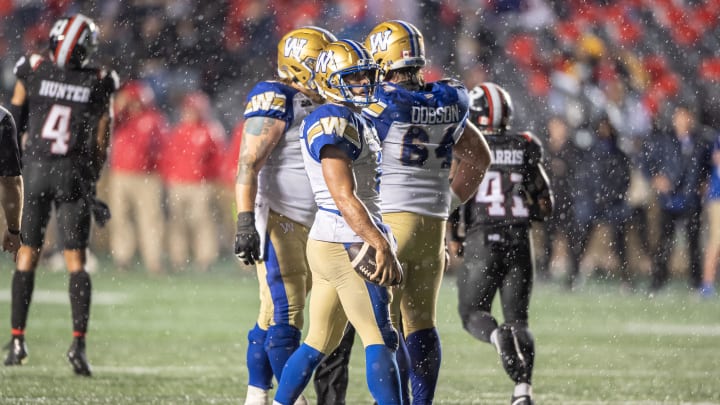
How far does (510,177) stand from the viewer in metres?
7.06

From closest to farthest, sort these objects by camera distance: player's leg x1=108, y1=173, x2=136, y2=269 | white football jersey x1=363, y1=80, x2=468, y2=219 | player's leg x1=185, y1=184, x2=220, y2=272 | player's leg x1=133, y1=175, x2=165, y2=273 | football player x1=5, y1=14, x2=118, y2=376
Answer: white football jersey x1=363, y1=80, x2=468, y2=219, football player x1=5, y1=14, x2=118, y2=376, player's leg x1=133, y1=175, x2=165, y2=273, player's leg x1=108, y1=173, x2=136, y2=269, player's leg x1=185, y1=184, x2=220, y2=272

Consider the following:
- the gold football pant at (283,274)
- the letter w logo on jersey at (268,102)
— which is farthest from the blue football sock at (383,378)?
the letter w logo on jersey at (268,102)

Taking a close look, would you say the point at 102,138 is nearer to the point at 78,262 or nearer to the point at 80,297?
the point at 78,262

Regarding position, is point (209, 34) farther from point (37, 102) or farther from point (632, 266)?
point (37, 102)

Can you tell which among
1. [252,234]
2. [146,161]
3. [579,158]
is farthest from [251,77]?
[252,234]

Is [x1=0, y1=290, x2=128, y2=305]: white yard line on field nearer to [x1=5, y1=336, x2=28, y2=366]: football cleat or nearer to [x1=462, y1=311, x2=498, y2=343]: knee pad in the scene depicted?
[x1=5, y1=336, x2=28, y2=366]: football cleat

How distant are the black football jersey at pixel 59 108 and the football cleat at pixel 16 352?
1.03 m

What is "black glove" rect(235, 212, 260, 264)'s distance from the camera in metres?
5.65

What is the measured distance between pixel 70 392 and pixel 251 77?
10.2 meters

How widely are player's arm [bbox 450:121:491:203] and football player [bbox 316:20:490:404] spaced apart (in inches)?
11.2

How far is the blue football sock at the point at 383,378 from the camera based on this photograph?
5.02 meters

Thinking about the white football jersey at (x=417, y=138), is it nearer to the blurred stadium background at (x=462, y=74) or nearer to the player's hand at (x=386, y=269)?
the player's hand at (x=386, y=269)

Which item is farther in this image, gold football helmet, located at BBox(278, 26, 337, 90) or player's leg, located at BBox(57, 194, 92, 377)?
player's leg, located at BBox(57, 194, 92, 377)

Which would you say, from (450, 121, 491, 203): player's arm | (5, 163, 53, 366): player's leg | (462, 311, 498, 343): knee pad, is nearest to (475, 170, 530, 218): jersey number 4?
(462, 311, 498, 343): knee pad
